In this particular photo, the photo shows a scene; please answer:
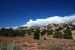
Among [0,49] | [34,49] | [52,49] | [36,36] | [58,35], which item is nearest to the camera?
[0,49]

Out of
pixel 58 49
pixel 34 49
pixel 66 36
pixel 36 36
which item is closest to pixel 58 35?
pixel 66 36

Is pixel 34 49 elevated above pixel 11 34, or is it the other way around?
pixel 11 34

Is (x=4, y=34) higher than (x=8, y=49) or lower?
higher

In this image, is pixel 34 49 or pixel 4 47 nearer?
pixel 4 47

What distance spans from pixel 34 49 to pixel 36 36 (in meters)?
20.9

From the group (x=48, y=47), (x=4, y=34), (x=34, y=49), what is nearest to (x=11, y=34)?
(x=4, y=34)

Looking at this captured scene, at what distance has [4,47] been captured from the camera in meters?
17.9

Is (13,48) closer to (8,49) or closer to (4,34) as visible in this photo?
(8,49)

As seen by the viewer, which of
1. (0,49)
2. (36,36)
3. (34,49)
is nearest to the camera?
(0,49)

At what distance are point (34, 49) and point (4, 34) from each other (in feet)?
89.7

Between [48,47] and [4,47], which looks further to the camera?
[48,47]

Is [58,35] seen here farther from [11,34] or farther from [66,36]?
[11,34]

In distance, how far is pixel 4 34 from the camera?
2016 inches

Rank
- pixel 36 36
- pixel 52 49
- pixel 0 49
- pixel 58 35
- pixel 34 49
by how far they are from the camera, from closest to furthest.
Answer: pixel 0 49, pixel 52 49, pixel 34 49, pixel 36 36, pixel 58 35
